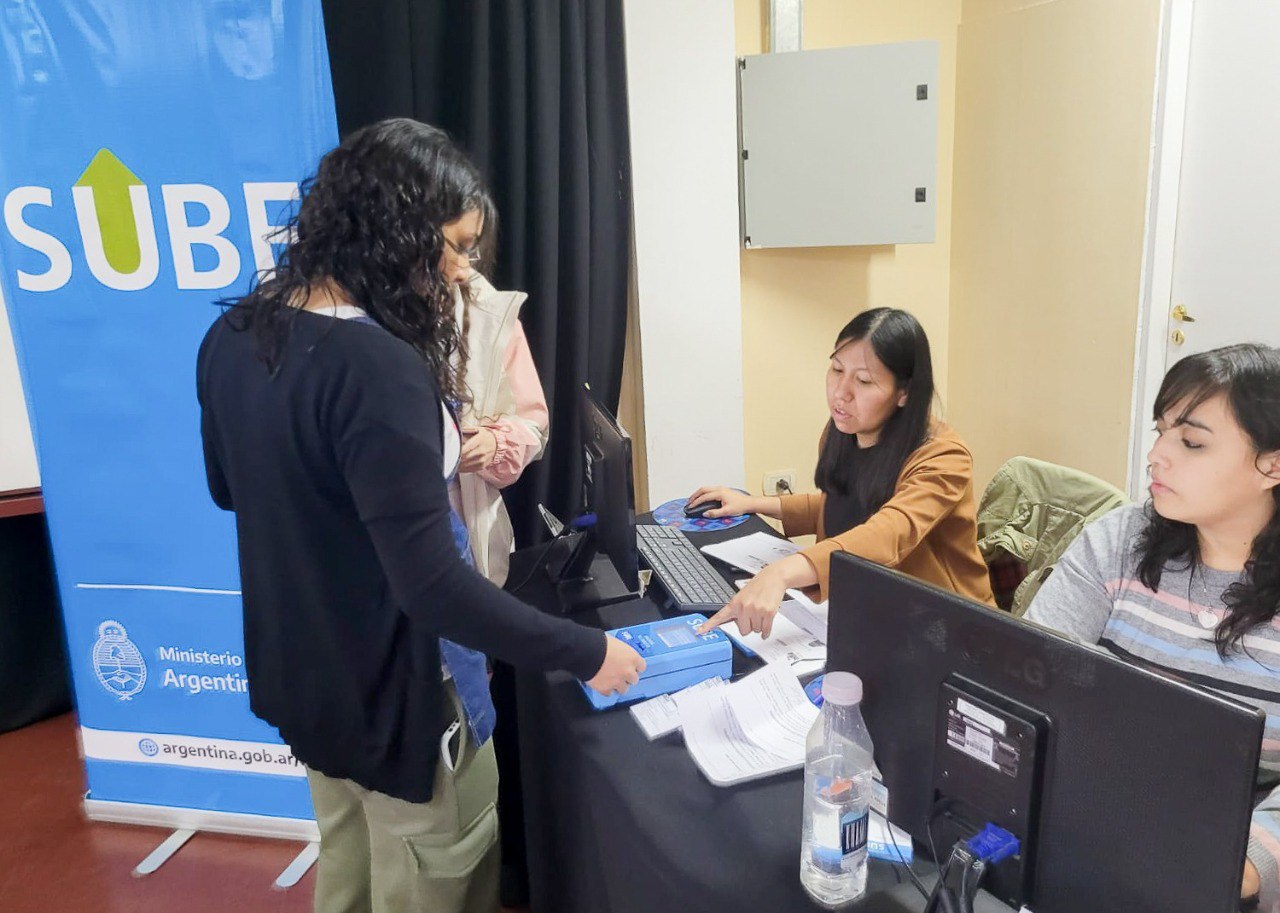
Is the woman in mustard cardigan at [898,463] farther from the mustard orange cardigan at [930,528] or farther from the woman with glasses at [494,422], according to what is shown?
the woman with glasses at [494,422]

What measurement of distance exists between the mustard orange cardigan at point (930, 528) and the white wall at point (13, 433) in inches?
91.4

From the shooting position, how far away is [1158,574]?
127 centimetres

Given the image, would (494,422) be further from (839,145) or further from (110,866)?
(839,145)

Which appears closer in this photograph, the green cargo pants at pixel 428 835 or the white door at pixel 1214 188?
the green cargo pants at pixel 428 835

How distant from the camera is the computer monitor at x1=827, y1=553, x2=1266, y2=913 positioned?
67cm

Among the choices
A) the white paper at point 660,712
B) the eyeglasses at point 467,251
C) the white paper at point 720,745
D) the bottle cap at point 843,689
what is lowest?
the white paper at point 660,712

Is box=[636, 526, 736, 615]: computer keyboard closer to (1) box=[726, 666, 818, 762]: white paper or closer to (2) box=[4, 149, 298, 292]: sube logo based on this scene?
(1) box=[726, 666, 818, 762]: white paper

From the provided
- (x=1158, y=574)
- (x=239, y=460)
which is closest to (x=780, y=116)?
(x=1158, y=574)

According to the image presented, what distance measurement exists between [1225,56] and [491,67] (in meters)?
1.88

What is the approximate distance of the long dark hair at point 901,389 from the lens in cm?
174

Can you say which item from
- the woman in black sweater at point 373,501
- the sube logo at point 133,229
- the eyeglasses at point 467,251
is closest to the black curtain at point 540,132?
the sube logo at point 133,229

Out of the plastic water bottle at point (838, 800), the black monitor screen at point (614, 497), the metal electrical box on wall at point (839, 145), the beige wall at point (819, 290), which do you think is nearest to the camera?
the plastic water bottle at point (838, 800)

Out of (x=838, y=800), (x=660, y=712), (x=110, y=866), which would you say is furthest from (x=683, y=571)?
(x=110, y=866)

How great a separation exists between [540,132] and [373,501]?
1567 millimetres
